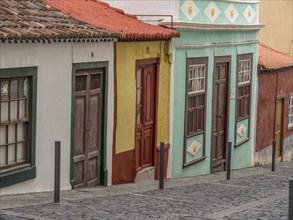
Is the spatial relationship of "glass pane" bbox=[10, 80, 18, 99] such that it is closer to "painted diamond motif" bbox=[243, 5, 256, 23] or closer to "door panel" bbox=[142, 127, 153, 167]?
"door panel" bbox=[142, 127, 153, 167]

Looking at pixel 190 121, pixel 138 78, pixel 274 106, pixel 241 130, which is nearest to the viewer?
pixel 138 78

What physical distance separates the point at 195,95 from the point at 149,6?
2382 millimetres

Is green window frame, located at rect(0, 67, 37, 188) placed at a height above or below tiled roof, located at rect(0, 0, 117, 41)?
below

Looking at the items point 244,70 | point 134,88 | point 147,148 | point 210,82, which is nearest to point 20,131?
point 134,88

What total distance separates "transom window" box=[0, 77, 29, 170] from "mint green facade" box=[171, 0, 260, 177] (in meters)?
5.73

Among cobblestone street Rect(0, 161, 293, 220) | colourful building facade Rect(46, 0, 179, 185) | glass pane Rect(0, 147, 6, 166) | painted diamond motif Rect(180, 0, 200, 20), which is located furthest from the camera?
painted diamond motif Rect(180, 0, 200, 20)

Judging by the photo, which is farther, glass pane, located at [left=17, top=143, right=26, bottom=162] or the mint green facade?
the mint green facade

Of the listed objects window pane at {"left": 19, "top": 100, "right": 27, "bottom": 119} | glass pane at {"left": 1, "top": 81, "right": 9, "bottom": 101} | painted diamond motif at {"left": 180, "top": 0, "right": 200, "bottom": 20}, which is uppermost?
painted diamond motif at {"left": 180, "top": 0, "right": 200, "bottom": 20}

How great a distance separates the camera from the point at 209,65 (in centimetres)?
1933

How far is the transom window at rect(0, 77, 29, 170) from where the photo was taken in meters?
11.8

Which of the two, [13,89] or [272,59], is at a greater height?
[272,59]

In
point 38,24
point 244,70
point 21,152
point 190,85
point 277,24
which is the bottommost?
point 21,152


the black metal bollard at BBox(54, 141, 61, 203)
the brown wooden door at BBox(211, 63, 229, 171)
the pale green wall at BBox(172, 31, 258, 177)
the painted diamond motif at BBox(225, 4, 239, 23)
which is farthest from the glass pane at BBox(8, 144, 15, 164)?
the painted diamond motif at BBox(225, 4, 239, 23)

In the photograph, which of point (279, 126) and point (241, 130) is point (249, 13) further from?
point (279, 126)
